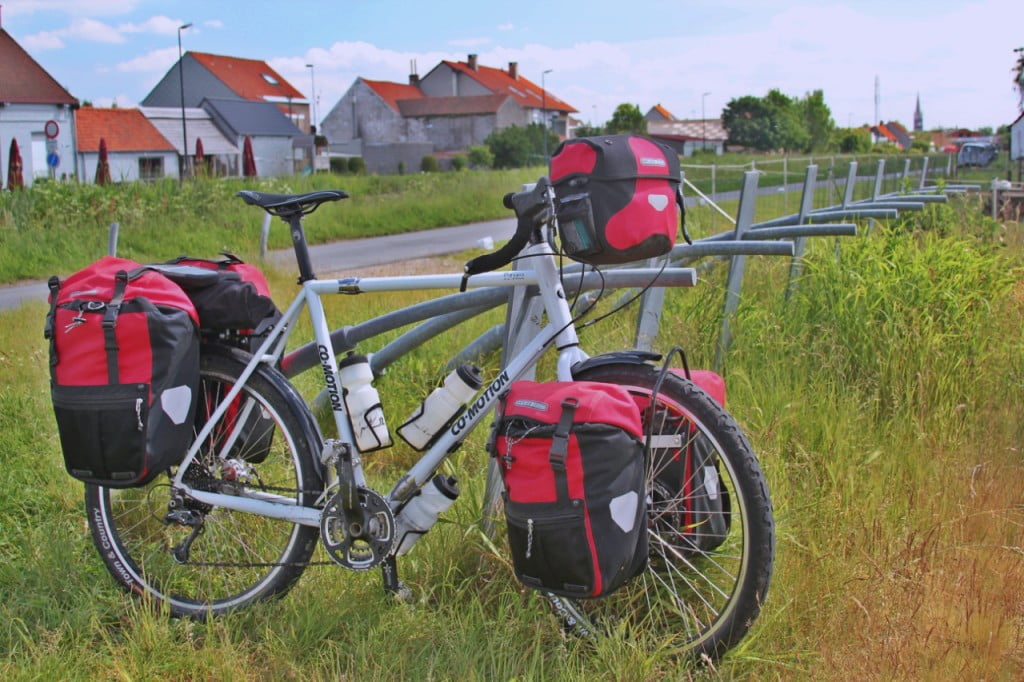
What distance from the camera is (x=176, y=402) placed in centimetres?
303

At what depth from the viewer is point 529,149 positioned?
71.9 metres

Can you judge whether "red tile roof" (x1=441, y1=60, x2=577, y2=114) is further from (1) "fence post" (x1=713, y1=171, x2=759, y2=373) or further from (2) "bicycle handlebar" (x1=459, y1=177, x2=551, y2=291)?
(2) "bicycle handlebar" (x1=459, y1=177, x2=551, y2=291)

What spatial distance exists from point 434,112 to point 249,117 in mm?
28711

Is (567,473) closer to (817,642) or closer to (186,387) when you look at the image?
(817,642)

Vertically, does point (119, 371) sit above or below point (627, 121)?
below

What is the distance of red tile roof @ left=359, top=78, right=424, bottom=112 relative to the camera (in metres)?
92.2

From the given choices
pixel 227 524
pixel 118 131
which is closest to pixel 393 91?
pixel 118 131

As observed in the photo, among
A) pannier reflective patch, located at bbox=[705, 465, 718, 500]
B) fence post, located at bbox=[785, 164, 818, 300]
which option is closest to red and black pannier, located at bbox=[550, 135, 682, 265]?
pannier reflective patch, located at bbox=[705, 465, 718, 500]

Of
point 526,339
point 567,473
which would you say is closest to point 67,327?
point 526,339

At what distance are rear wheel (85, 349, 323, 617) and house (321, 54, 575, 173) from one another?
81461 mm

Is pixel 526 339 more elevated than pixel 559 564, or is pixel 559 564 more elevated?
pixel 526 339

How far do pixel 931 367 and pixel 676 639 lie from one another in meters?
2.44

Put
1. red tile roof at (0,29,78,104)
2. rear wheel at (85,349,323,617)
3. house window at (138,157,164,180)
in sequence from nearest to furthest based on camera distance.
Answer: rear wheel at (85,349,323,617) < red tile roof at (0,29,78,104) < house window at (138,157,164,180)

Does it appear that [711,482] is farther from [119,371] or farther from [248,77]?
[248,77]
